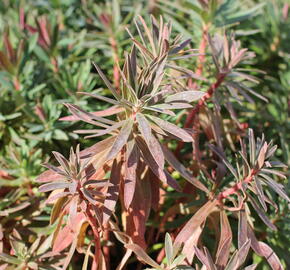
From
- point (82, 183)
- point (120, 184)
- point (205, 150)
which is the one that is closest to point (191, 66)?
point (205, 150)

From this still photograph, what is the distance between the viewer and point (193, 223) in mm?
1072


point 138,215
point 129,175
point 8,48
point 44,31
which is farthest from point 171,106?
point 44,31

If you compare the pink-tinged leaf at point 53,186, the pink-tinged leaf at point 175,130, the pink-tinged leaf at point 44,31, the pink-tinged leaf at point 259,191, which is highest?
the pink-tinged leaf at point 44,31

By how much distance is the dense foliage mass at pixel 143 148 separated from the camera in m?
0.96

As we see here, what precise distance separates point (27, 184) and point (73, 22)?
93cm

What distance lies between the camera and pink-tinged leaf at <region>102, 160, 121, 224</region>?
0.96 metres

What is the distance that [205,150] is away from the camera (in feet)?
4.86

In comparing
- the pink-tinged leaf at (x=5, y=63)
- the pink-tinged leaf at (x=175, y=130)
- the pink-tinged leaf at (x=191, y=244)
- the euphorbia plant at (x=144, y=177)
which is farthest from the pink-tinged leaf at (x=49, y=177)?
the pink-tinged leaf at (x=5, y=63)

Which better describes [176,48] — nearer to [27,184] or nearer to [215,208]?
[215,208]

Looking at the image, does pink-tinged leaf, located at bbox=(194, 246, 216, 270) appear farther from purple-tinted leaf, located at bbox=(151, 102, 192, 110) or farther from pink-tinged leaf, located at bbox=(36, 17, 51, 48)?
pink-tinged leaf, located at bbox=(36, 17, 51, 48)

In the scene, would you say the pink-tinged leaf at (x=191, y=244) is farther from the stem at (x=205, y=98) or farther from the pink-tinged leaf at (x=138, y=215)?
the stem at (x=205, y=98)

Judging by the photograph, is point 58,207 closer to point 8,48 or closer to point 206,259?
point 206,259

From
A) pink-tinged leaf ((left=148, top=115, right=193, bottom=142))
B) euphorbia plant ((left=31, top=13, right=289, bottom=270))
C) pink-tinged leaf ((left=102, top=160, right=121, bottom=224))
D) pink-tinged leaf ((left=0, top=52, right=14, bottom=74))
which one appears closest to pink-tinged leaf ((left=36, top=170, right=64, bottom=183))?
euphorbia plant ((left=31, top=13, right=289, bottom=270))

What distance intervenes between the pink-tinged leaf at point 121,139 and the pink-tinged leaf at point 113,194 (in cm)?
10
